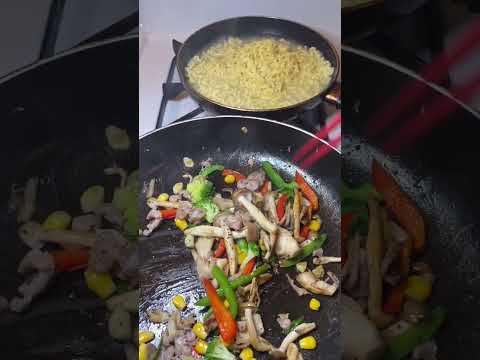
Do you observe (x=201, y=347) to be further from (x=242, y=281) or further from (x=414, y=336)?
(x=414, y=336)

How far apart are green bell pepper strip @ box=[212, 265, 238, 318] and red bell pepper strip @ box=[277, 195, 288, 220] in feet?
0.36

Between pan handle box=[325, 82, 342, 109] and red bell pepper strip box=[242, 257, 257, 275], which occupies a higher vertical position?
pan handle box=[325, 82, 342, 109]

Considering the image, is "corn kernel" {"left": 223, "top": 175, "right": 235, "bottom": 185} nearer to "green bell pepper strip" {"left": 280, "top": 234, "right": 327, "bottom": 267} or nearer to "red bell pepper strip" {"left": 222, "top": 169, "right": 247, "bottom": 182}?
"red bell pepper strip" {"left": 222, "top": 169, "right": 247, "bottom": 182}

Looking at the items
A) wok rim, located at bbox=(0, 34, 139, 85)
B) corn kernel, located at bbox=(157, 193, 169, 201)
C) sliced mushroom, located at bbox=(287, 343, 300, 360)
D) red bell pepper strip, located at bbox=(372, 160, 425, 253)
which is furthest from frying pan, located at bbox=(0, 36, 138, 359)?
red bell pepper strip, located at bbox=(372, 160, 425, 253)

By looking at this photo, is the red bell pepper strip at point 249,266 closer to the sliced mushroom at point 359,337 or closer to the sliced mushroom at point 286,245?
the sliced mushroom at point 286,245

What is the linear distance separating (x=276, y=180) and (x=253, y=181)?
4 centimetres

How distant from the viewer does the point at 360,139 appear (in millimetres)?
629

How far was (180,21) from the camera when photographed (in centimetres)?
54

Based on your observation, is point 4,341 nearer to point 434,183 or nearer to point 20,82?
point 20,82

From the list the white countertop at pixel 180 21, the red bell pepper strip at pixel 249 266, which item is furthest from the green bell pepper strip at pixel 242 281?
the white countertop at pixel 180 21

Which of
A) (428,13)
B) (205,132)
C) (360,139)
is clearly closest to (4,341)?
(205,132)

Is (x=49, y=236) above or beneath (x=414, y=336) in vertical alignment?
above

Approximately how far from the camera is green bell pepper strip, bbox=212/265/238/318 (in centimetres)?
56

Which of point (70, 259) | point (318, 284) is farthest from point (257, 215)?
point (70, 259)
